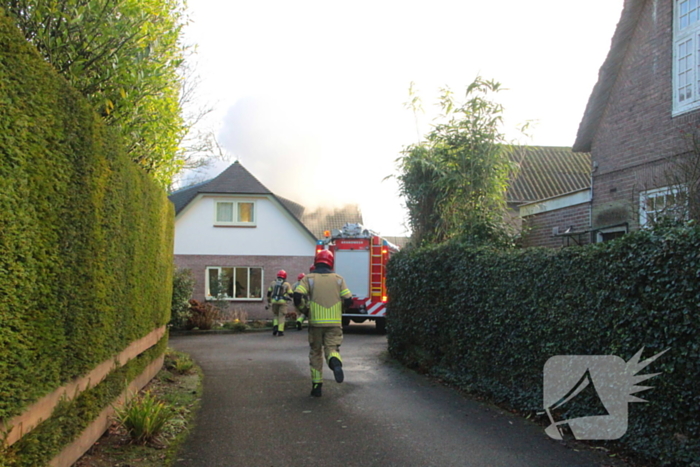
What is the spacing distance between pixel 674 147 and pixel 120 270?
26.9 ft

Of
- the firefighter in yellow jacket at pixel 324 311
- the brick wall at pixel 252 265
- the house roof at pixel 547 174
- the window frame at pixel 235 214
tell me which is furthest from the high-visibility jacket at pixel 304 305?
the window frame at pixel 235 214

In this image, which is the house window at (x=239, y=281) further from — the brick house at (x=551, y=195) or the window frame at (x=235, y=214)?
the brick house at (x=551, y=195)

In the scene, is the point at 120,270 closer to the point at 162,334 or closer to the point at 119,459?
the point at 119,459

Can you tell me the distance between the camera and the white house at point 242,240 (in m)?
28.0

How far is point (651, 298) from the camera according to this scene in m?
5.21

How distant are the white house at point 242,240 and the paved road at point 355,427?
1701 centimetres

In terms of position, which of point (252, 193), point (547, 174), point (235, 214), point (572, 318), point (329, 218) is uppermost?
point (252, 193)

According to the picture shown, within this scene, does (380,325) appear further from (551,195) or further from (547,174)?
(547,174)

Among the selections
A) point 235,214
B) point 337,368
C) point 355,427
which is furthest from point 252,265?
point 355,427

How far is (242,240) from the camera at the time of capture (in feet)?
92.5

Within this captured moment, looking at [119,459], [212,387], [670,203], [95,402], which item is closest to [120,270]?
[95,402]

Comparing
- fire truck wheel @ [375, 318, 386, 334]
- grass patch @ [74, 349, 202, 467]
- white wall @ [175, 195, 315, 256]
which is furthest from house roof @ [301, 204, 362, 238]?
grass patch @ [74, 349, 202, 467]

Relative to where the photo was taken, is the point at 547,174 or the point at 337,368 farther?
the point at 547,174

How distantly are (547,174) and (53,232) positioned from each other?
20.5 meters
